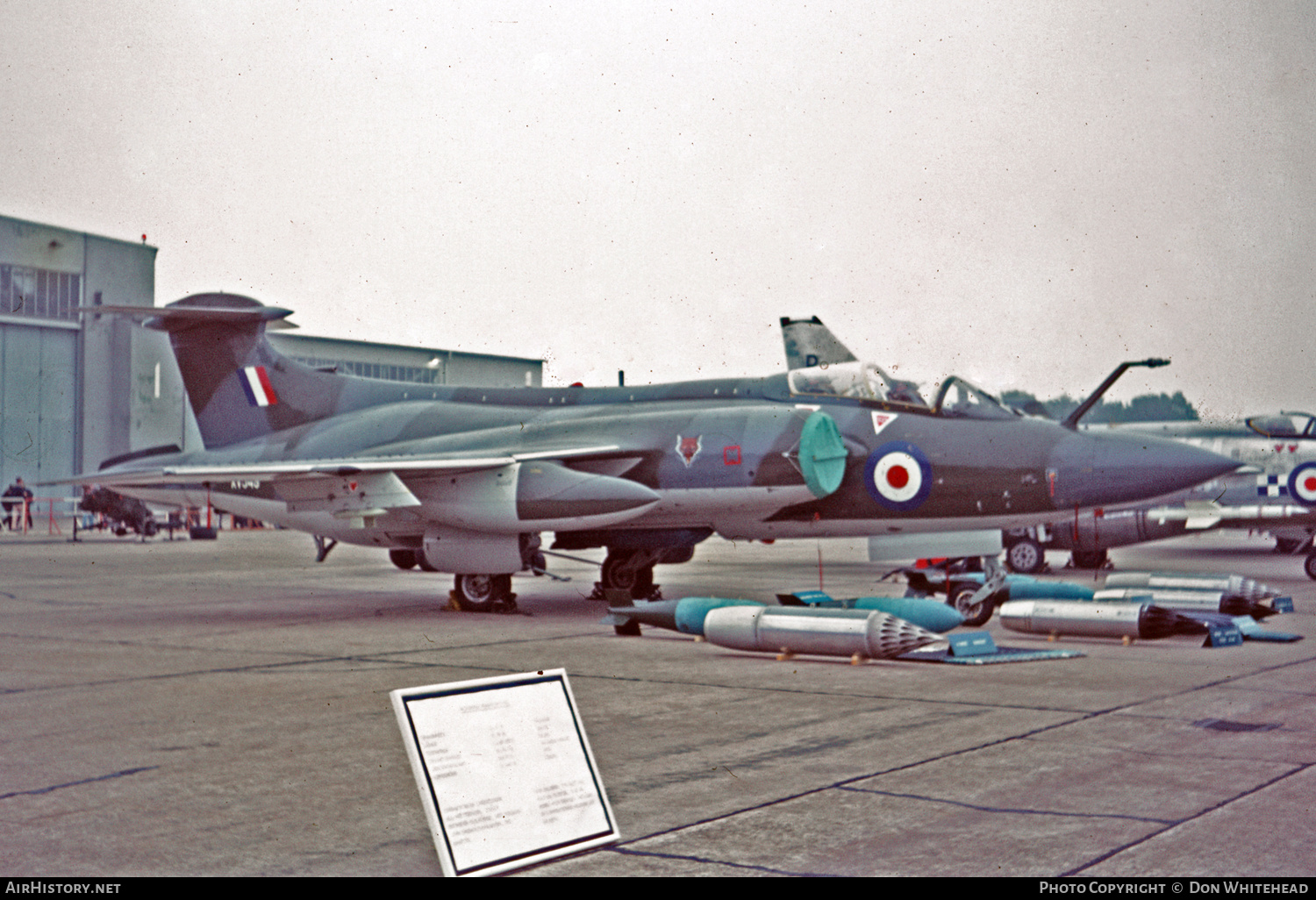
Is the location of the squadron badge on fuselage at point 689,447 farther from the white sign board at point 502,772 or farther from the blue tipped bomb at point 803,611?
the white sign board at point 502,772

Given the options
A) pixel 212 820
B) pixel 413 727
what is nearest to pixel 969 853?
pixel 413 727

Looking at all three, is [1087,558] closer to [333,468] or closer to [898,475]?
[898,475]

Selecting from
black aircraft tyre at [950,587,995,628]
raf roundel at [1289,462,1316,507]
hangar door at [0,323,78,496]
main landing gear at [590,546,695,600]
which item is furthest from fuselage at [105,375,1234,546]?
raf roundel at [1289,462,1316,507]

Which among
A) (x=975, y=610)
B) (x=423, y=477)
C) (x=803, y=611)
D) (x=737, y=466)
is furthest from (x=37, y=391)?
(x=975, y=610)

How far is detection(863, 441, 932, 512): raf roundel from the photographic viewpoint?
1209 cm

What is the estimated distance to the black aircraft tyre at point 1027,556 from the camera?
1920 centimetres

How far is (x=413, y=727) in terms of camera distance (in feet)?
10.6

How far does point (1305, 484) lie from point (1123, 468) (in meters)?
9.06

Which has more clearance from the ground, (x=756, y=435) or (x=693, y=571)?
(x=756, y=435)

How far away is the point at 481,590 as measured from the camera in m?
13.8

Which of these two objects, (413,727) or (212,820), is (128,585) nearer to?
(212,820)

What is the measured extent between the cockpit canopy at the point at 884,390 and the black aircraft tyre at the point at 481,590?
423 centimetres

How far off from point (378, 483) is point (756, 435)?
14.1 ft

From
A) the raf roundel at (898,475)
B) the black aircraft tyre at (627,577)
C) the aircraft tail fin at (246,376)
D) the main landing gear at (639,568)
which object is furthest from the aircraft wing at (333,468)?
the aircraft tail fin at (246,376)
